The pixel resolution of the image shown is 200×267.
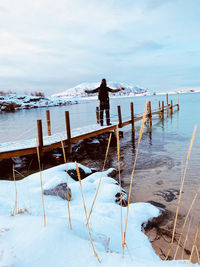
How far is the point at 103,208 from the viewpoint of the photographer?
3.37 metres

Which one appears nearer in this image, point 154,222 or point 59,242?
point 59,242

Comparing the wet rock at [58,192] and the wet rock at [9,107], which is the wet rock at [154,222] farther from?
the wet rock at [9,107]

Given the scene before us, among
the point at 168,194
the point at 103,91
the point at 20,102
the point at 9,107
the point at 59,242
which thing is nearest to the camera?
the point at 59,242

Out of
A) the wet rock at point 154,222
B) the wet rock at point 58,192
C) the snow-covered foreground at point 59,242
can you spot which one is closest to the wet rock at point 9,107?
the wet rock at point 58,192

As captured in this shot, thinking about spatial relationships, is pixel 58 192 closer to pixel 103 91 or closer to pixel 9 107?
pixel 103 91

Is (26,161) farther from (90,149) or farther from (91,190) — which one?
(91,190)

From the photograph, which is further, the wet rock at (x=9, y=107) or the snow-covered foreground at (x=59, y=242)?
the wet rock at (x=9, y=107)

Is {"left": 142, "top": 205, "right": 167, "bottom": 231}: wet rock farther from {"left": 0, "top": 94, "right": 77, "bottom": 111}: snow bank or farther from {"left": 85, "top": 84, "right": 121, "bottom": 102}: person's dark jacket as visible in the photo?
{"left": 0, "top": 94, "right": 77, "bottom": 111}: snow bank

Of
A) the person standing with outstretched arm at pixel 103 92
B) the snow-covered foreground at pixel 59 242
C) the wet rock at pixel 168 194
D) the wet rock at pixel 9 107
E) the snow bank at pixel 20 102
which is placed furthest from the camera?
the snow bank at pixel 20 102

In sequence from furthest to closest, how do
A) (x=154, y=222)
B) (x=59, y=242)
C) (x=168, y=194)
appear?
(x=168, y=194)
(x=154, y=222)
(x=59, y=242)

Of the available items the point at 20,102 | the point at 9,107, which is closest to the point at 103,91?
the point at 9,107

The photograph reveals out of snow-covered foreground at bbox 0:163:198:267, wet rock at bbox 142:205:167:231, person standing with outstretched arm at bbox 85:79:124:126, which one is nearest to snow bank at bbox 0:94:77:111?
person standing with outstretched arm at bbox 85:79:124:126

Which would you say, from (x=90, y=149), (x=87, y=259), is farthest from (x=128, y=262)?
(x=90, y=149)

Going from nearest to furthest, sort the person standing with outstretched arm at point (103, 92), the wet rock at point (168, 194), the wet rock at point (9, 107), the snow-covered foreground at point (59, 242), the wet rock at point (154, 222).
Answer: the snow-covered foreground at point (59, 242) < the wet rock at point (154, 222) < the wet rock at point (168, 194) < the person standing with outstretched arm at point (103, 92) < the wet rock at point (9, 107)
